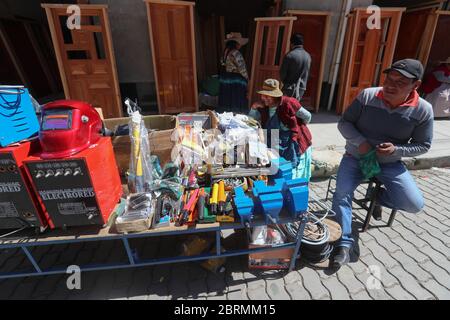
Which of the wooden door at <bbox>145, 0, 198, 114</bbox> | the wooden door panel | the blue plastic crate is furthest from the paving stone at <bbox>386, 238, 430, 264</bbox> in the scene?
the wooden door panel

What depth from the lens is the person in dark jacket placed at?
4117mm

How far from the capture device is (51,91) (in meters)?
8.05

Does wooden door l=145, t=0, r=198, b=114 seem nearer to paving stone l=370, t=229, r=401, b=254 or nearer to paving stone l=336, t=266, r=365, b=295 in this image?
paving stone l=370, t=229, r=401, b=254

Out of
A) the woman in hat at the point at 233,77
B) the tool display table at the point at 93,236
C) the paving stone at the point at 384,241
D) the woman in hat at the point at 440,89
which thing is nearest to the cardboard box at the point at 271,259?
the tool display table at the point at 93,236

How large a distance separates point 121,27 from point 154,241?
15.5ft

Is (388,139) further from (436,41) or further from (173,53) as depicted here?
→ (436,41)

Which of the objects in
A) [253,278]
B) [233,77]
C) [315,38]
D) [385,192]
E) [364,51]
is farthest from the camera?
[315,38]

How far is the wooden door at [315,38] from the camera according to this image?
5.53 meters

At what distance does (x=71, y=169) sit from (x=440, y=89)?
7508 mm

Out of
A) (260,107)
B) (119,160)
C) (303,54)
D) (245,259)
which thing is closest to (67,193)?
(119,160)

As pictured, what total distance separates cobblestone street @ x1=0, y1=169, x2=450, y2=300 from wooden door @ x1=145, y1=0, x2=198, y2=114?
3784mm

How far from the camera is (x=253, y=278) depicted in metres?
2.20

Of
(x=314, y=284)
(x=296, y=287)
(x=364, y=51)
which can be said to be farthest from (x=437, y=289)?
(x=364, y=51)

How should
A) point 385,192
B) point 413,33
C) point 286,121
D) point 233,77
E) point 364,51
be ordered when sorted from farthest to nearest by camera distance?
point 413,33 → point 364,51 → point 233,77 → point 286,121 → point 385,192
